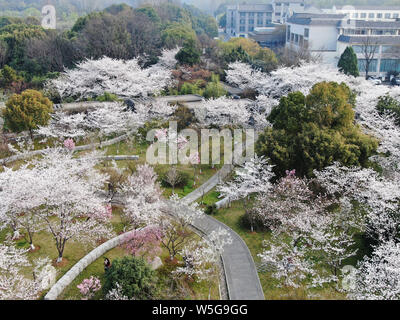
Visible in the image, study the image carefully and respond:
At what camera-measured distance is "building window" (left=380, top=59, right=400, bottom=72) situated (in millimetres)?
60438

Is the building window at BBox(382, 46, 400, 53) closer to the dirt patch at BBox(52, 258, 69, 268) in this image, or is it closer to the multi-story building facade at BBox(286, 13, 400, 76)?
the multi-story building facade at BBox(286, 13, 400, 76)

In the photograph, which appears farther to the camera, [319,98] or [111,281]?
[319,98]

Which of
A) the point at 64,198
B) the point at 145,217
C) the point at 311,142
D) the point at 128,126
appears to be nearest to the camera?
the point at 64,198

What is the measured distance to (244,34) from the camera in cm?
11006

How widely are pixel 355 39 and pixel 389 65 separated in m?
7.20

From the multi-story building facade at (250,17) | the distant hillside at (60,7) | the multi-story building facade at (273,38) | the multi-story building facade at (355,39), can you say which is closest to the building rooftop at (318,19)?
the multi-story building facade at (355,39)

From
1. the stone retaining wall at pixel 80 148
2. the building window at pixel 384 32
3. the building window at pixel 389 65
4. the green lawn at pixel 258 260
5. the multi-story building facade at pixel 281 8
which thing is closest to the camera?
the green lawn at pixel 258 260

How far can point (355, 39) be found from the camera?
59.4 m

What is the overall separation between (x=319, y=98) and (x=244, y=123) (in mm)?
9705

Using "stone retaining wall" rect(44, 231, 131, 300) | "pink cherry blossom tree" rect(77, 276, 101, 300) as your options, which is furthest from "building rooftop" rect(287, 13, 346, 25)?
"pink cherry blossom tree" rect(77, 276, 101, 300)

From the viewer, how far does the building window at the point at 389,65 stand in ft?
198

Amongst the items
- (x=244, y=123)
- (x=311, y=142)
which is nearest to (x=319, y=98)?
(x=311, y=142)

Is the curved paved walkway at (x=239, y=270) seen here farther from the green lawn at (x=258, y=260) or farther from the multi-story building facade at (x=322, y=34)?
the multi-story building facade at (x=322, y=34)
